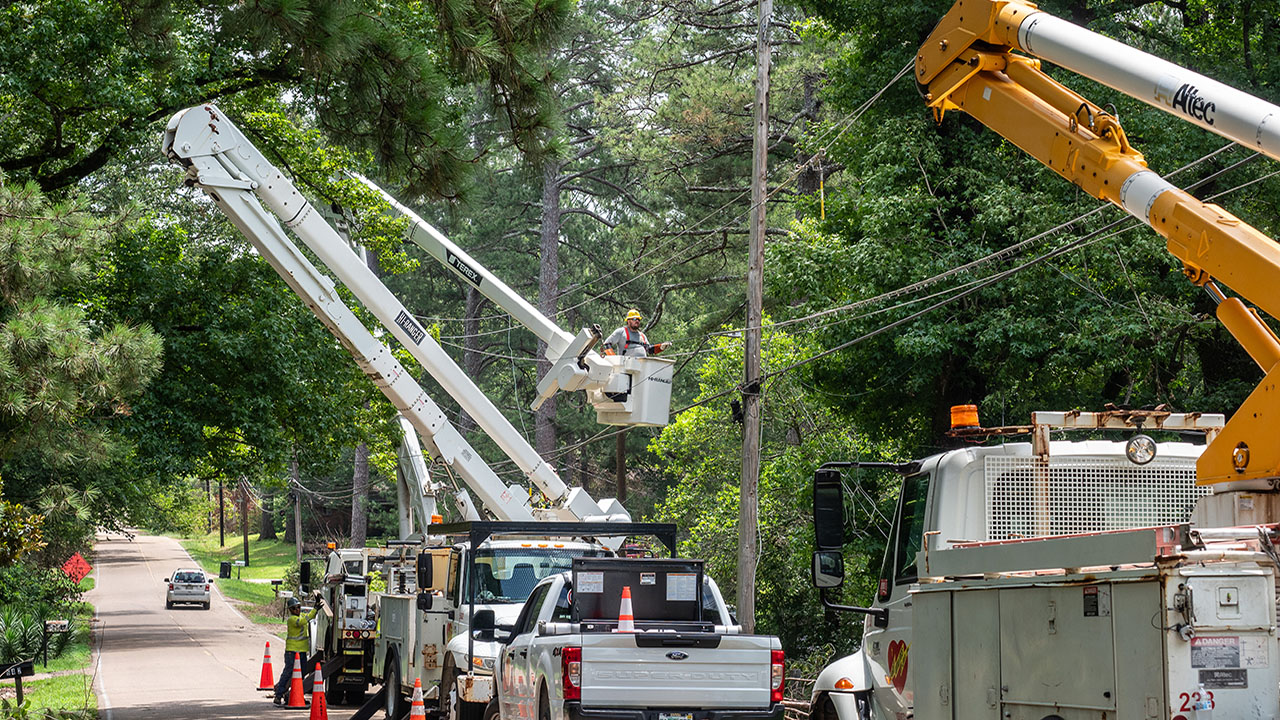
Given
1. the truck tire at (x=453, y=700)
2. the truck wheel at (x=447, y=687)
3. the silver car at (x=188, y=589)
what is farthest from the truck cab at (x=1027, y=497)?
the silver car at (x=188, y=589)

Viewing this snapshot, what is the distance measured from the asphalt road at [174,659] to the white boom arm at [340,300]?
15.8 ft

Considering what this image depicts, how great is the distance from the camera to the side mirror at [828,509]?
334 inches

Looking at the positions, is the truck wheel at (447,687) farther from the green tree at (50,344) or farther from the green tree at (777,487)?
the green tree at (777,487)

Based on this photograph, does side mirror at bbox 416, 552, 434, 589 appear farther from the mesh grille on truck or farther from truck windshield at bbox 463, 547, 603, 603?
the mesh grille on truck

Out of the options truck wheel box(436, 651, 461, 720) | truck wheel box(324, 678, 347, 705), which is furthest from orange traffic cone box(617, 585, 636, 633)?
truck wheel box(324, 678, 347, 705)

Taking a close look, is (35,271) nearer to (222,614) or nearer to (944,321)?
(944,321)

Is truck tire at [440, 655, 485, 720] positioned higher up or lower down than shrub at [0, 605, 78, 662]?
higher up

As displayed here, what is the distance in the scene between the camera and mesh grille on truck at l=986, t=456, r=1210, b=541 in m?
8.32

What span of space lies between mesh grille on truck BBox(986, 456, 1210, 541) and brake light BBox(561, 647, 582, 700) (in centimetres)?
379

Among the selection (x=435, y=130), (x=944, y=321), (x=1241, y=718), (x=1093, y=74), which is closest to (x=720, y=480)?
(x=944, y=321)

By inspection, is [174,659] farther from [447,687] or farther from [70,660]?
[447,687]

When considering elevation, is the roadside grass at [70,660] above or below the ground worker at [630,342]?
below

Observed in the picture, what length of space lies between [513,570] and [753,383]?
5437mm

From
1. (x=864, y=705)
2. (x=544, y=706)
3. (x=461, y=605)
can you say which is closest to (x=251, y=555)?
(x=461, y=605)
